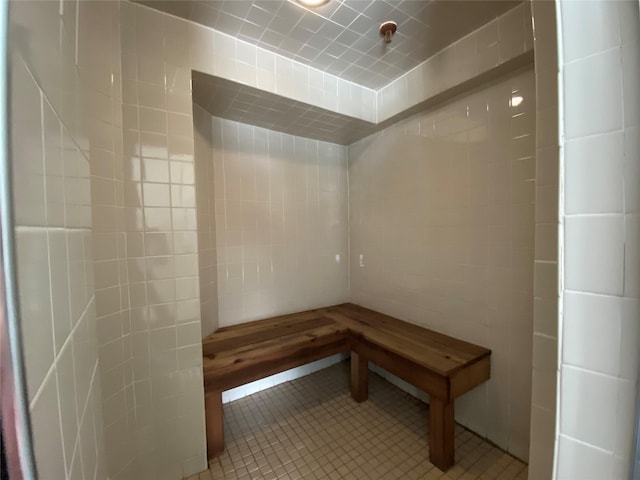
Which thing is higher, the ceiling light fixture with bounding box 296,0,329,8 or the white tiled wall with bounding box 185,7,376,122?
the ceiling light fixture with bounding box 296,0,329,8

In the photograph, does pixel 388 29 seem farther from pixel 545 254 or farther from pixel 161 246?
pixel 161 246

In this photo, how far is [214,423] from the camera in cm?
141

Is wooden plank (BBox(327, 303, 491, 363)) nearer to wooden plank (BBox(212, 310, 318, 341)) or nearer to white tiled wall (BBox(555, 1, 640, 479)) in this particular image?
Result: wooden plank (BBox(212, 310, 318, 341))

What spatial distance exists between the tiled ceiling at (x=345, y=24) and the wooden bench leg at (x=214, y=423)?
1.91 meters

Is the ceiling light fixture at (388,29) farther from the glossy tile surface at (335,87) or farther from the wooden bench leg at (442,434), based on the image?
the wooden bench leg at (442,434)

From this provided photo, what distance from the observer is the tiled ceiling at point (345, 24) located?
3.88ft

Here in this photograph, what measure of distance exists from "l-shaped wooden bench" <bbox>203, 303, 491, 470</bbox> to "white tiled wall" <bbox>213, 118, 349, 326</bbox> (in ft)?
0.84

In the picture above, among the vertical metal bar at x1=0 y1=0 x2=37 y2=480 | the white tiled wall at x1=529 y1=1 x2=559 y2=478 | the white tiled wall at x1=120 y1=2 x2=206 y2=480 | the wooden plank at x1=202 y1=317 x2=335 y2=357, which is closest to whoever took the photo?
the vertical metal bar at x1=0 y1=0 x2=37 y2=480

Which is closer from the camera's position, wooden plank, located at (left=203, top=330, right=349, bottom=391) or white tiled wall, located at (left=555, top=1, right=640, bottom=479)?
white tiled wall, located at (left=555, top=1, right=640, bottom=479)

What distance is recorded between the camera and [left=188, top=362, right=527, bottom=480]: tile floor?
51.4 inches

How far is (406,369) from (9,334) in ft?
5.20

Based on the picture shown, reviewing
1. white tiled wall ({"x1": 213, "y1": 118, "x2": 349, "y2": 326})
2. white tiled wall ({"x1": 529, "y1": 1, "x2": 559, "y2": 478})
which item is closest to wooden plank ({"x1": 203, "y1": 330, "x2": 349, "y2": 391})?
white tiled wall ({"x1": 213, "y1": 118, "x2": 349, "y2": 326})

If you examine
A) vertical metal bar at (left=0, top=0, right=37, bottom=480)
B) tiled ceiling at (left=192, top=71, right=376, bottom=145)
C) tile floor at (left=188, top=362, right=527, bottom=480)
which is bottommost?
tile floor at (left=188, top=362, right=527, bottom=480)

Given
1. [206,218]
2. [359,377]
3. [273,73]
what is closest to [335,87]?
[273,73]
